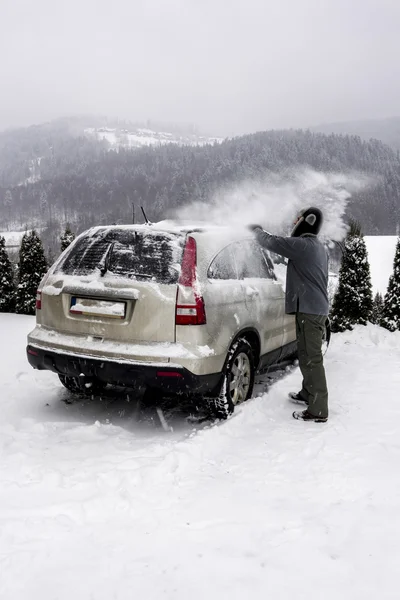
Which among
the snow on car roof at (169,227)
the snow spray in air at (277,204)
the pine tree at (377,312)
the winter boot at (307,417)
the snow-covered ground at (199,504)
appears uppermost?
the snow spray in air at (277,204)

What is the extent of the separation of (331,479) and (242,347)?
60.0 inches

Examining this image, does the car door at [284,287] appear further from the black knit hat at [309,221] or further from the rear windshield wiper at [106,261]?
the rear windshield wiper at [106,261]

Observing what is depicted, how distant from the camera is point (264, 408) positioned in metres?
4.27

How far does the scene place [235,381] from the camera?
4.13m

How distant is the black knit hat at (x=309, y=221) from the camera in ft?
13.5

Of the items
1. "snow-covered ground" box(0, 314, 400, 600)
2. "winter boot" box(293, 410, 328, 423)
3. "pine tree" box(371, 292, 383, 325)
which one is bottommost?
"pine tree" box(371, 292, 383, 325)

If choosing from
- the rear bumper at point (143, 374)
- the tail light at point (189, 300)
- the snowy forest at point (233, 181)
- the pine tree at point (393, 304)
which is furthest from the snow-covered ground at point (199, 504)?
the snowy forest at point (233, 181)

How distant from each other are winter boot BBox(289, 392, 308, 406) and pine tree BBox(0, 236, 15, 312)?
24.1 meters

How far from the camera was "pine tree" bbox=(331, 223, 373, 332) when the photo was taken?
64.4 feet

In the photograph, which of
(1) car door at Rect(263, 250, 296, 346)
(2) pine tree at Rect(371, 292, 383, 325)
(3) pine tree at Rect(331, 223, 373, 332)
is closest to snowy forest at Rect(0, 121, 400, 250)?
(2) pine tree at Rect(371, 292, 383, 325)

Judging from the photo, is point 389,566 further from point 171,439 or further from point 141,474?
point 171,439

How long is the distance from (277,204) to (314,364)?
9798 mm

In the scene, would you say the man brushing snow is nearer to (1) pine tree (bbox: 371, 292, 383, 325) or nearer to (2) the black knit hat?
(2) the black knit hat

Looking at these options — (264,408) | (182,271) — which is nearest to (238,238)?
(182,271)
